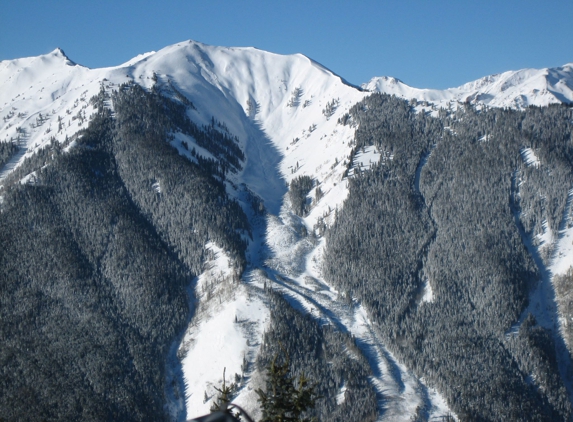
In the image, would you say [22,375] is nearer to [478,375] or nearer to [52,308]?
[52,308]

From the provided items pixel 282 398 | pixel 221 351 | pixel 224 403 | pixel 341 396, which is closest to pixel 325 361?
pixel 341 396

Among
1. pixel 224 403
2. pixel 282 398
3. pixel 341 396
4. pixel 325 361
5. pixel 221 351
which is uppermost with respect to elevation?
pixel 221 351

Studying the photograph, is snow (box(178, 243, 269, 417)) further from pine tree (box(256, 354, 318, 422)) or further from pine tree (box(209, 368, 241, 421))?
pine tree (box(256, 354, 318, 422))

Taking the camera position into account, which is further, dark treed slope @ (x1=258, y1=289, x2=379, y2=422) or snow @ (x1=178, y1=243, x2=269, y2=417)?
snow @ (x1=178, y1=243, x2=269, y2=417)

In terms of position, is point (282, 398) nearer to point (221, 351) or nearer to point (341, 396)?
point (341, 396)

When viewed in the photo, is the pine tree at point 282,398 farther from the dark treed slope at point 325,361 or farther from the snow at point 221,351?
the snow at point 221,351

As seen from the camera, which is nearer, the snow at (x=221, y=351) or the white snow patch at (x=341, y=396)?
the white snow patch at (x=341, y=396)

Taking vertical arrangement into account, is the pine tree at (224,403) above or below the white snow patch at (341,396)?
below

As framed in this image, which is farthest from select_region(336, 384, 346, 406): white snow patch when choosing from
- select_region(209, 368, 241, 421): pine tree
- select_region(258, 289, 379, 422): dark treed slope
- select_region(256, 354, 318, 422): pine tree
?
select_region(256, 354, 318, 422): pine tree

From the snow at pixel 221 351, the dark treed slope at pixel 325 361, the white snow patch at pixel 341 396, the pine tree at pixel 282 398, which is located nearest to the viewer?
the pine tree at pixel 282 398

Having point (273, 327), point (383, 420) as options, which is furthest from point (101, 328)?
point (383, 420)

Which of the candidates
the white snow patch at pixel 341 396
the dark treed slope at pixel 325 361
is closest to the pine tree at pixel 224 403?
the dark treed slope at pixel 325 361

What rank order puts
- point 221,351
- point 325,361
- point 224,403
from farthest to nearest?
1. point 221,351
2. point 325,361
3. point 224,403

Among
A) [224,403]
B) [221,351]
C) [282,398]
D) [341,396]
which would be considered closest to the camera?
[282,398]
